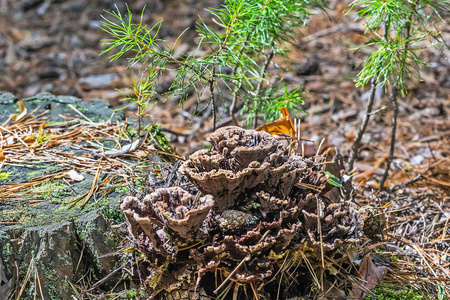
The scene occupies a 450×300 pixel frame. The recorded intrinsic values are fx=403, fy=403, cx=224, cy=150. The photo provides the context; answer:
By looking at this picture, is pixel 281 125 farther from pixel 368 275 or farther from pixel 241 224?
pixel 368 275

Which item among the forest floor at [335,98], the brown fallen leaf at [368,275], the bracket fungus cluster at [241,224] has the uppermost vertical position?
the bracket fungus cluster at [241,224]

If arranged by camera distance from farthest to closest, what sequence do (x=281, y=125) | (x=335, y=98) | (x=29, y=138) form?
(x=335, y=98) → (x=29, y=138) → (x=281, y=125)

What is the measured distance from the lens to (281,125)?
248cm

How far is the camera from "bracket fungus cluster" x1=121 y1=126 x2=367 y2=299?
5.66ft

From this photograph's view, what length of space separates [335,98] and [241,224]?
3.88m

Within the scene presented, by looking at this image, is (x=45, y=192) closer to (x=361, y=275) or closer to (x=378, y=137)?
(x=361, y=275)

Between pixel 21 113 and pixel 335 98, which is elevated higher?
pixel 21 113

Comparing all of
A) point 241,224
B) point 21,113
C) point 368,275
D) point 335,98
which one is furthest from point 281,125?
point 335,98

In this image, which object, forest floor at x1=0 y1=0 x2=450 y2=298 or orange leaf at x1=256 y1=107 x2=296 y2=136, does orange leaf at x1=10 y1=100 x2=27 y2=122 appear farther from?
orange leaf at x1=256 y1=107 x2=296 y2=136

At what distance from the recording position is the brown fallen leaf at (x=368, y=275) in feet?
6.59

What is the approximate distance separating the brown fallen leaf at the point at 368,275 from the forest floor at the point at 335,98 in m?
0.11

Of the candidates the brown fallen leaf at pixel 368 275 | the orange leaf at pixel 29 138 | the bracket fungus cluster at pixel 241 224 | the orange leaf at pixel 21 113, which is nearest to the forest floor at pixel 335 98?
the brown fallen leaf at pixel 368 275

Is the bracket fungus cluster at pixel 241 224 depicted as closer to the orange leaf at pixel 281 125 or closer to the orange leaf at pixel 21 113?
the orange leaf at pixel 281 125

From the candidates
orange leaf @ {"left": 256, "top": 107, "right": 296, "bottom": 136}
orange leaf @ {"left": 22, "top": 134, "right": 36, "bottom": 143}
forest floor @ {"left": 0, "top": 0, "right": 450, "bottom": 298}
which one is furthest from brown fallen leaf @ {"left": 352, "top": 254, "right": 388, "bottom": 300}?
orange leaf @ {"left": 22, "top": 134, "right": 36, "bottom": 143}
